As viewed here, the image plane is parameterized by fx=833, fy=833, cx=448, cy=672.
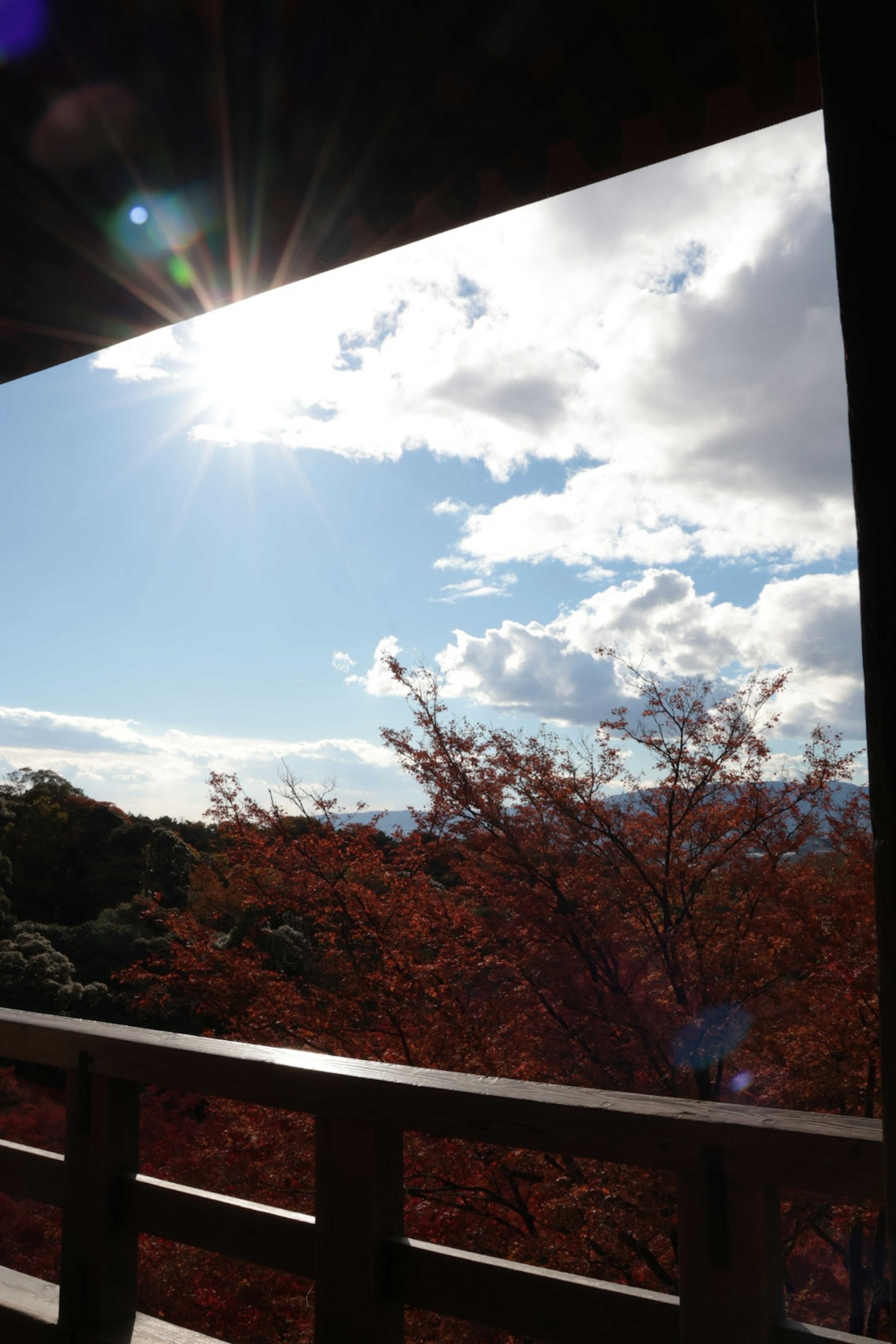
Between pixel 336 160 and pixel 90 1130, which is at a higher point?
pixel 336 160

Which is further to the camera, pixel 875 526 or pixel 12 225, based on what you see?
pixel 12 225

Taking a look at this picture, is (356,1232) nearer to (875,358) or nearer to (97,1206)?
(97,1206)

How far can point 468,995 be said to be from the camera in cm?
503

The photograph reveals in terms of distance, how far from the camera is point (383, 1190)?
1174 millimetres

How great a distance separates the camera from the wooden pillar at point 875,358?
59 centimetres

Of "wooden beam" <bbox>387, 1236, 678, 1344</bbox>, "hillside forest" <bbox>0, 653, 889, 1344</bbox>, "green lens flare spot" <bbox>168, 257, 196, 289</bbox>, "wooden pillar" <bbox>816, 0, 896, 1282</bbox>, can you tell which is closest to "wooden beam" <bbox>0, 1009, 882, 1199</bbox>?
"wooden beam" <bbox>387, 1236, 678, 1344</bbox>

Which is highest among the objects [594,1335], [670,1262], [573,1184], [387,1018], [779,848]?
[779,848]

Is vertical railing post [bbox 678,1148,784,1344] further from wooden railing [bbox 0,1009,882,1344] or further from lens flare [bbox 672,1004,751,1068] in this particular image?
lens flare [bbox 672,1004,751,1068]

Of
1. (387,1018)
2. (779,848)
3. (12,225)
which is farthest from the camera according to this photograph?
(387,1018)

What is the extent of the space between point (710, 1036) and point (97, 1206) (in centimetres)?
396

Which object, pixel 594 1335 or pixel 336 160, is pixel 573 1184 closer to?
pixel 594 1335

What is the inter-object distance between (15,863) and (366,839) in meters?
12.0

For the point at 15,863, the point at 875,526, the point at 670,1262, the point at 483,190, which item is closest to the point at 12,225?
the point at 483,190

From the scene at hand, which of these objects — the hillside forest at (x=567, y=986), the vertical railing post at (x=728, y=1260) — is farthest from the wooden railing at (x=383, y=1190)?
the hillside forest at (x=567, y=986)
